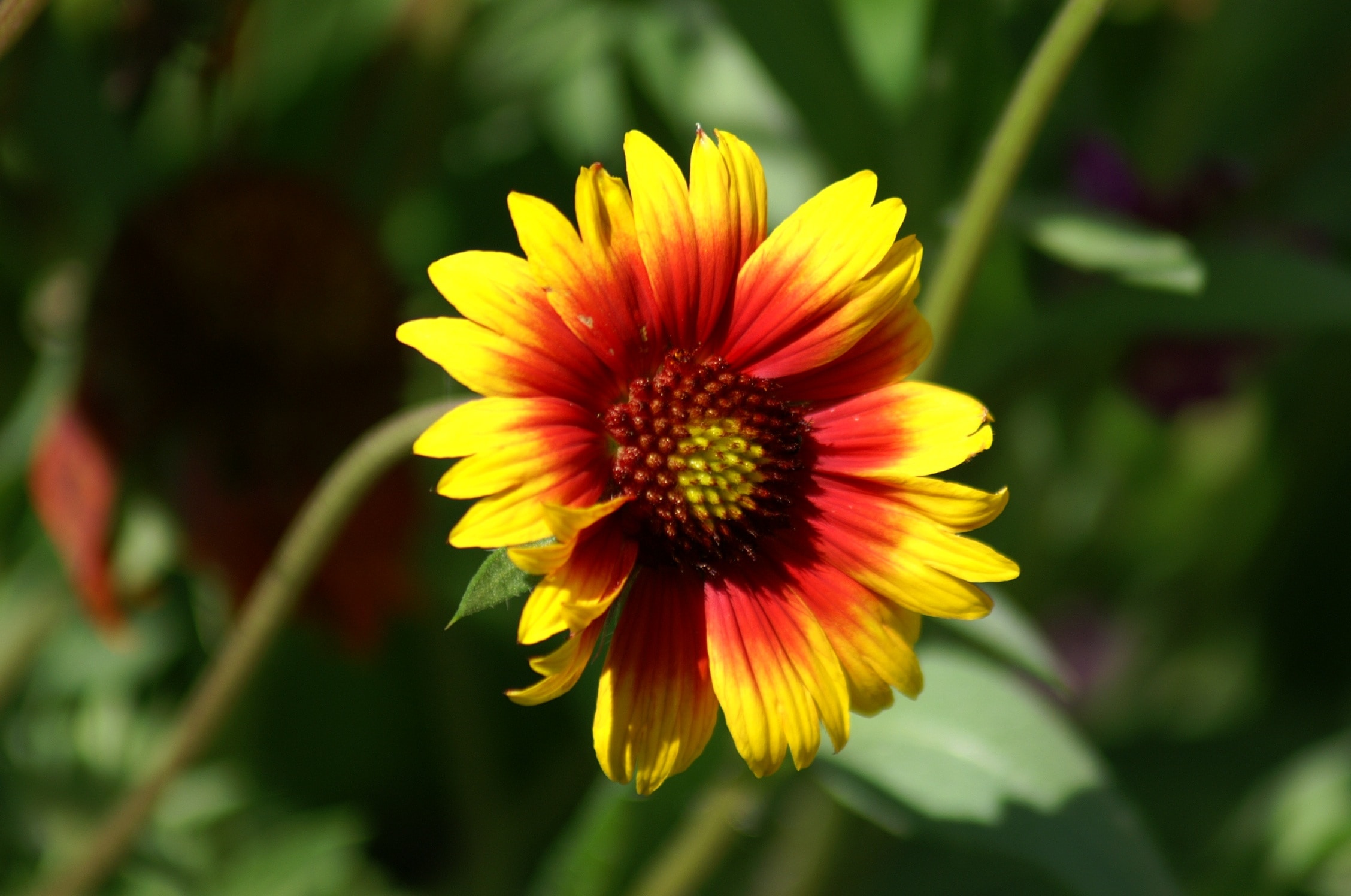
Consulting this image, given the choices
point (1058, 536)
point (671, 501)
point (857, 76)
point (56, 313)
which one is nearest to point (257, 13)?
point (56, 313)

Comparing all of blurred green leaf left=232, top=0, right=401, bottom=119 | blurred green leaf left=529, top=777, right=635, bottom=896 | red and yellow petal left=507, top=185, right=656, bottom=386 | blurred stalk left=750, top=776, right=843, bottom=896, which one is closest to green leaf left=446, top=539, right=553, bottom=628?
red and yellow petal left=507, top=185, right=656, bottom=386

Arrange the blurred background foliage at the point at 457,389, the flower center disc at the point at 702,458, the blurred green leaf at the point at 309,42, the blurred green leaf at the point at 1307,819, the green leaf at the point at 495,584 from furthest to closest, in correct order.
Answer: the blurred green leaf at the point at 309,42 < the blurred green leaf at the point at 1307,819 < the blurred background foliage at the point at 457,389 < the flower center disc at the point at 702,458 < the green leaf at the point at 495,584

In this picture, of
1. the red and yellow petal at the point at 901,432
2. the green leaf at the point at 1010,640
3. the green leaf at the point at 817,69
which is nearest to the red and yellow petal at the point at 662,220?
the red and yellow petal at the point at 901,432

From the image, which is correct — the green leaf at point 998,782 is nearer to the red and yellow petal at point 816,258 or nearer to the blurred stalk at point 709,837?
the blurred stalk at point 709,837

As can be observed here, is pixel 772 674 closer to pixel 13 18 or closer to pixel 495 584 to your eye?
pixel 495 584

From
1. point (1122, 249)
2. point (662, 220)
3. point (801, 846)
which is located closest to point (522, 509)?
point (662, 220)

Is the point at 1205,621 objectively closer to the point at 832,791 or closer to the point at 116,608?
the point at 832,791
